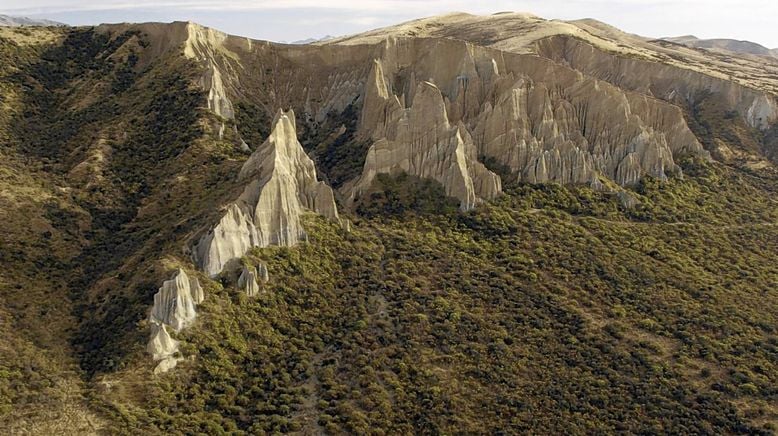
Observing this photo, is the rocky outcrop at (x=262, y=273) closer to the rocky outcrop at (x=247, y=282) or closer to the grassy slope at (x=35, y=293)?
the rocky outcrop at (x=247, y=282)

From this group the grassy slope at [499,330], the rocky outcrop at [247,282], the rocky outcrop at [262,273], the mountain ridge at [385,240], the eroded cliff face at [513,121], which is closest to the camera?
the grassy slope at [499,330]

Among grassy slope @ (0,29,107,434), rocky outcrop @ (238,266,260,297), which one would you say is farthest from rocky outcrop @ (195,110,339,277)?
grassy slope @ (0,29,107,434)

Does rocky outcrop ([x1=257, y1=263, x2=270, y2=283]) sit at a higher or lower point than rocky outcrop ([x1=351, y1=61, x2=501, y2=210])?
lower

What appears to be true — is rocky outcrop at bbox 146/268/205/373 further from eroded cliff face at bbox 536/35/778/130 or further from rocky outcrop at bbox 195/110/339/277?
eroded cliff face at bbox 536/35/778/130

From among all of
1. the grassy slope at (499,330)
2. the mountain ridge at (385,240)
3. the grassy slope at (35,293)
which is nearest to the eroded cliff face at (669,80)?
the mountain ridge at (385,240)

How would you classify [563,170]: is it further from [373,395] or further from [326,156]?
[373,395]

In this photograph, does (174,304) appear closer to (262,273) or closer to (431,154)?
(262,273)
